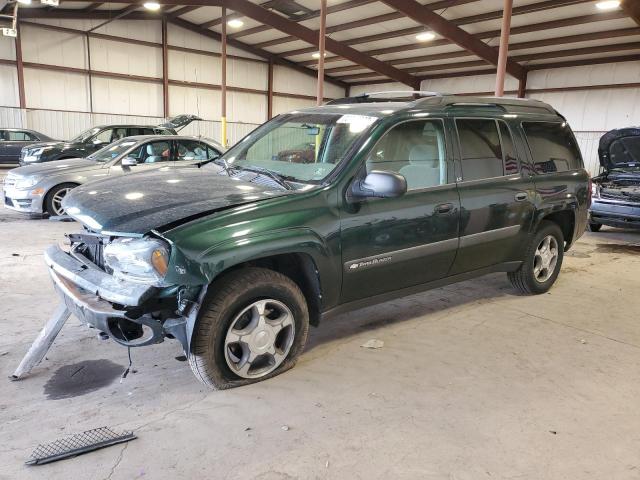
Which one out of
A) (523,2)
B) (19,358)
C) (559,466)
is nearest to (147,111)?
(523,2)

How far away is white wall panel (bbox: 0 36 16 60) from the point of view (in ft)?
61.5

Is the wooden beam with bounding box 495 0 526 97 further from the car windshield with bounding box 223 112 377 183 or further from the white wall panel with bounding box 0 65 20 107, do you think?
the white wall panel with bounding box 0 65 20 107

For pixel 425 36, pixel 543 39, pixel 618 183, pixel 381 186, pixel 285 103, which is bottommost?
pixel 618 183

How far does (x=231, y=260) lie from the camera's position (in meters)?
2.73

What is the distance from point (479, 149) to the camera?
4.06 meters

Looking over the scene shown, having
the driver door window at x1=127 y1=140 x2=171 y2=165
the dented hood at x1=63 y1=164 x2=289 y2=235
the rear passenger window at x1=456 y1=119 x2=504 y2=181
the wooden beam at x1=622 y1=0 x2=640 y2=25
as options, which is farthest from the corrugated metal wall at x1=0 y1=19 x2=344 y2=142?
the rear passenger window at x1=456 y1=119 x2=504 y2=181

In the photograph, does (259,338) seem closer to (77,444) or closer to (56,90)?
(77,444)

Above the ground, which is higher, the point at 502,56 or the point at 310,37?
the point at 310,37

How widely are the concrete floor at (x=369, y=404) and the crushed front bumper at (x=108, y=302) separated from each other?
0.45 m

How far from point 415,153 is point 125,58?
2134 cm

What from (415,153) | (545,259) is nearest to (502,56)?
(545,259)

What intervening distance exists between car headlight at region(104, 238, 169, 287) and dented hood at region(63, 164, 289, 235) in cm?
7

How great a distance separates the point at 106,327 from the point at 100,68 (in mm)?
21521

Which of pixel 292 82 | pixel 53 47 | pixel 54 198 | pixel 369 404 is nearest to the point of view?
pixel 369 404
